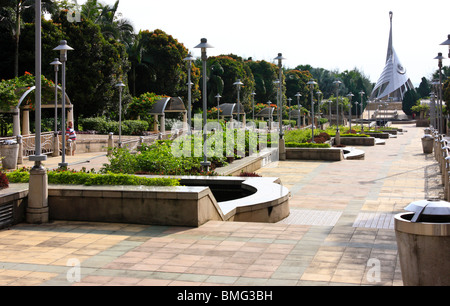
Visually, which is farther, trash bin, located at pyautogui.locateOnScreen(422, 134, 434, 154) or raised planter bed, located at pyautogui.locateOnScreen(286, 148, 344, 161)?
trash bin, located at pyautogui.locateOnScreen(422, 134, 434, 154)

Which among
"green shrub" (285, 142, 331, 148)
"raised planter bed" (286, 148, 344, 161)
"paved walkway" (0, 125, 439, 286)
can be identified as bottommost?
"paved walkway" (0, 125, 439, 286)

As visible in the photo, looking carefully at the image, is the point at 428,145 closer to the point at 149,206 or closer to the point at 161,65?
the point at 149,206

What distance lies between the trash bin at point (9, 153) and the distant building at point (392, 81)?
128 meters

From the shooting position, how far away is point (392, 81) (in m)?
143

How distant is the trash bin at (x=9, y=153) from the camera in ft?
74.6

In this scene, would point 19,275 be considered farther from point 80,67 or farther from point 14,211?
point 80,67

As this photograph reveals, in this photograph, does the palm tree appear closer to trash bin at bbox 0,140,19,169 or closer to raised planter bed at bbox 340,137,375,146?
raised planter bed at bbox 340,137,375,146

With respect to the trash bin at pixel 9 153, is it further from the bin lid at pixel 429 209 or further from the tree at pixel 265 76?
the tree at pixel 265 76

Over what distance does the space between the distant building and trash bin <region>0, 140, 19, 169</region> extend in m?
128

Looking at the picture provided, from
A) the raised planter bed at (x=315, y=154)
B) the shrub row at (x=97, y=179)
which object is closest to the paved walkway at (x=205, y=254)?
the shrub row at (x=97, y=179)

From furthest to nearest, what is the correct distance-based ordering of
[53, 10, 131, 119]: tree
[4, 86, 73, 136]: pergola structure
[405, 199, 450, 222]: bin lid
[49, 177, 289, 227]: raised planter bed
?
1. [53, 10, 131, 119]: tree
2. [4, 86, 73, 136]: pergola structure
3. [49, 177, 289, 227]: raised planter bed
4. [405, 199, 450, 222]: bin lid

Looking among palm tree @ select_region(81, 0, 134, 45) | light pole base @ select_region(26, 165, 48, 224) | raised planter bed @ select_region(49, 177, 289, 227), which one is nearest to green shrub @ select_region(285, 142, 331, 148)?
raised planter bed @ select_region(49, 177, 289, 227)

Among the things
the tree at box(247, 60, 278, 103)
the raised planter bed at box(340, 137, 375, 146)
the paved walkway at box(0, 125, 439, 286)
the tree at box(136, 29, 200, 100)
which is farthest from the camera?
the tree at box(247, 60, 278, 103)

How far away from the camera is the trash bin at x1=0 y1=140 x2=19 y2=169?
22.8m
